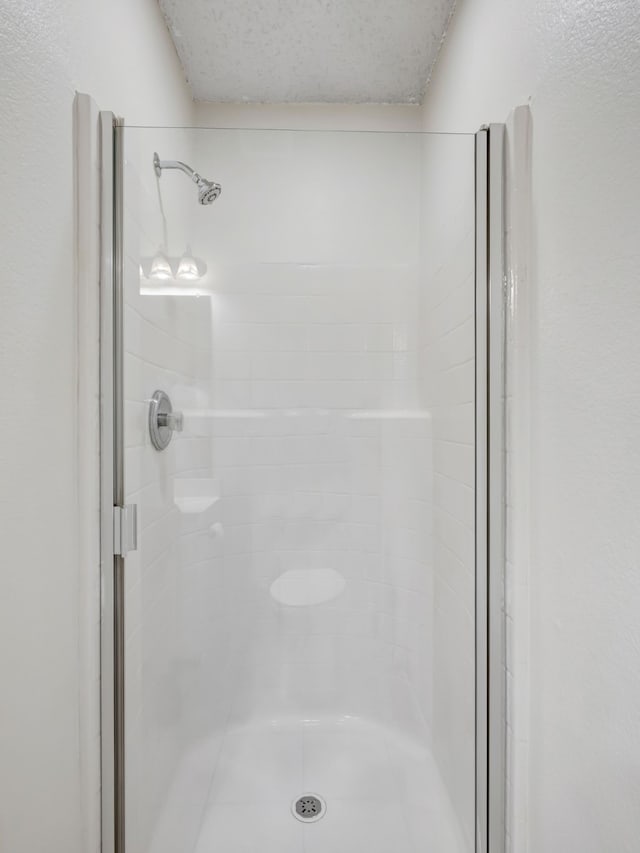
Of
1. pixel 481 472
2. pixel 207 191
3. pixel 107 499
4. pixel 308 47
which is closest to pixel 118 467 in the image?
pixel 107 499

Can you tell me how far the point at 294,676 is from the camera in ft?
4.65

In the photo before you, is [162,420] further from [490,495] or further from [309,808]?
[309,808]

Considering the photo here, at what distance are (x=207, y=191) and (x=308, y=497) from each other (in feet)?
2.73

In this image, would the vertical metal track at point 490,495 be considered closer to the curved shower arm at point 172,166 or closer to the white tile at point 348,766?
the white tile at point 348,766

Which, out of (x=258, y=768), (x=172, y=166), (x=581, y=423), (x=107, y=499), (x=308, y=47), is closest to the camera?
(x=581, y=423)

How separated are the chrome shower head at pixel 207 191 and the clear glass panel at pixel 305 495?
15 mm

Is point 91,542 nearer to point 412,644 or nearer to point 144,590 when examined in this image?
point 144,590

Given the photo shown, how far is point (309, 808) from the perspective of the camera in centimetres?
132

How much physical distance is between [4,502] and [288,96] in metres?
1.90

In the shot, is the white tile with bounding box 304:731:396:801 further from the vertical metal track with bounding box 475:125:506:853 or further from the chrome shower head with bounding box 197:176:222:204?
the chrome shower head with bounding box 197:176:222:204

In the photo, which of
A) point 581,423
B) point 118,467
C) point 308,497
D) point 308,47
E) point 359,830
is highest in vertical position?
point 308,47

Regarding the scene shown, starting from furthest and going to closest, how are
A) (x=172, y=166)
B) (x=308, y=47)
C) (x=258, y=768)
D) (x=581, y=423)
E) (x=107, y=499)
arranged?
1. (x=308, y=47)
2. (x=258, y=768)
3. (x=172, y=166)
4. (x=107, y=499)
5. (x=581, y=423)

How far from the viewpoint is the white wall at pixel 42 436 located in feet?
2.63

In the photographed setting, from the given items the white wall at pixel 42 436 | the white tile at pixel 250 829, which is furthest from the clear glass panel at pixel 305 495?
the white wall at pixel 42 436
